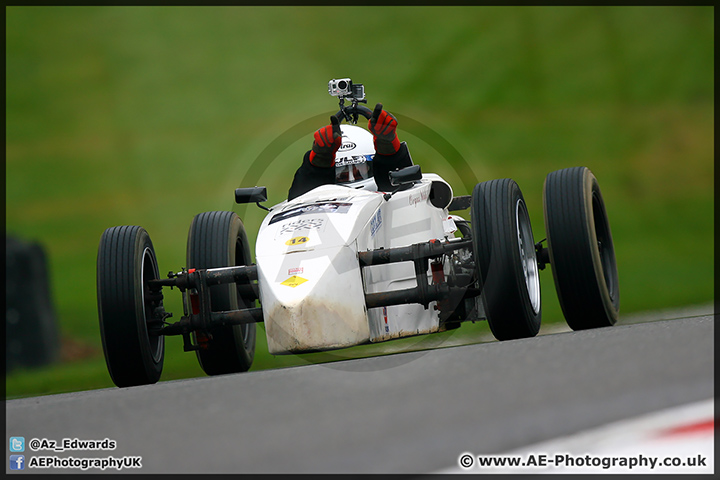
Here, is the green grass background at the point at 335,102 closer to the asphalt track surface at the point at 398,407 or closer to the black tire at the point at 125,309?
the black tire at the point at 125,309

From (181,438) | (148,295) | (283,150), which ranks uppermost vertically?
(283,150)

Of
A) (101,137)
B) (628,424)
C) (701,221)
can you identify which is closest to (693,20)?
(701,221)

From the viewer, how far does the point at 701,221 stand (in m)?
17.3

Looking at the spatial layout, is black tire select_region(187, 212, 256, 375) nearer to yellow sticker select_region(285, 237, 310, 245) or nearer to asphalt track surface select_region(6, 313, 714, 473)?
yellow sticker select_region(285, 237, 310, 245)

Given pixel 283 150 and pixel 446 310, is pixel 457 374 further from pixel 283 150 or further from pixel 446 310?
pixel 283 150

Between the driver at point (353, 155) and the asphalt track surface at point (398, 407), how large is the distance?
1.92 meters

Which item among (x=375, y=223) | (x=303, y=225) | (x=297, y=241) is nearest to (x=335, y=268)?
(x=297, y=241)

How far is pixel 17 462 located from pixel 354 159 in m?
3.97

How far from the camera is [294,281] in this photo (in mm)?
5215

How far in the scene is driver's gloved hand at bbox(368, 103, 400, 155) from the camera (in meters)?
6.29

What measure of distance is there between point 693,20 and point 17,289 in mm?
17715

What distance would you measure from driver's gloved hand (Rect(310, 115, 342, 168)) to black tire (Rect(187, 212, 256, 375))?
2.79ft

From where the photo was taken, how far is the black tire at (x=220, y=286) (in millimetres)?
6402

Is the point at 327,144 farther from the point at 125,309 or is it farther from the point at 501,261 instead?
the point at 125,309
